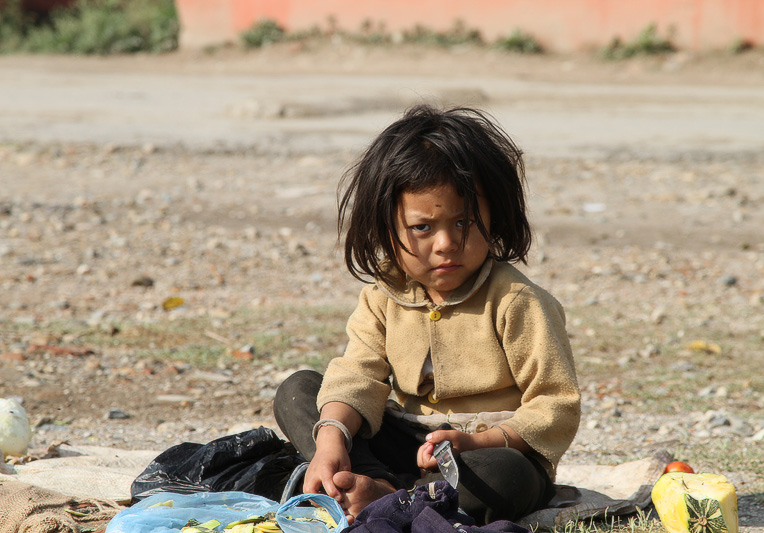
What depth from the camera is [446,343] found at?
2580 mm

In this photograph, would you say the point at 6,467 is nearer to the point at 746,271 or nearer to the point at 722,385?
the point at 722,385

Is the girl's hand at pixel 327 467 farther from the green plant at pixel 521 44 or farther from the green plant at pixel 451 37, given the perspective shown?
the green plant at pixel 451 37

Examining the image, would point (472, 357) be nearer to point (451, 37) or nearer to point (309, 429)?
point (309, 429)

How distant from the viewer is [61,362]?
14.8 feet

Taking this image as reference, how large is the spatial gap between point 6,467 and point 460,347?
162 cm

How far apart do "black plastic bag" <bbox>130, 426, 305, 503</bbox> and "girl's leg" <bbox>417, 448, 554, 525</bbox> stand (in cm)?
68

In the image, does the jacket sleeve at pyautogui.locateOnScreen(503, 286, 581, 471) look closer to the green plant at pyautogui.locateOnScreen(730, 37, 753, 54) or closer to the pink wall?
the green plant at pyautogui.locateOnScreen(730, 37, 753, 54)

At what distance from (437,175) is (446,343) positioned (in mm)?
487

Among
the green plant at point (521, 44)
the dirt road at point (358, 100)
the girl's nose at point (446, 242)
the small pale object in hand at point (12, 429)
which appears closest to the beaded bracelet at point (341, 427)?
the girl's nose at point (446, 242)

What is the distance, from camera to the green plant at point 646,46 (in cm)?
1783

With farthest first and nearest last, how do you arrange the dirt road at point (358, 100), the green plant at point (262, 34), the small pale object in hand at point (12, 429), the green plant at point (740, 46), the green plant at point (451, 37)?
the green plant at point (262, 34) < the green plant at point (451, 37) < the green plant at point (740, 46) < the dirt road at point (358, 100) < the small pale object in hand at point (12, 429)

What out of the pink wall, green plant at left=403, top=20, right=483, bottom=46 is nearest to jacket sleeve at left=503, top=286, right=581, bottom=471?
the pink wall

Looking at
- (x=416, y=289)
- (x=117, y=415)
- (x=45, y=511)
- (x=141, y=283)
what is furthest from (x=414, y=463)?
(x=141, y=283)

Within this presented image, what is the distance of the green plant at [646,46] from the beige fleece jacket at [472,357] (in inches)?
652
